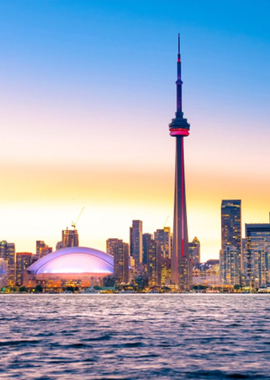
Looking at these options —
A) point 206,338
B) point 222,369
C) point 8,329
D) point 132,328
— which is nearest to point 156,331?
point 132,328

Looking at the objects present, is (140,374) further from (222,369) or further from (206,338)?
(206,338)

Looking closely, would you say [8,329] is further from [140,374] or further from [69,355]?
[140,374]

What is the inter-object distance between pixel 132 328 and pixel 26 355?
36.1 meters

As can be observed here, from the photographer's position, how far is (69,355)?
189ft

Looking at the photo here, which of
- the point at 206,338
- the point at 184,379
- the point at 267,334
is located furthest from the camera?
the point at 267,334

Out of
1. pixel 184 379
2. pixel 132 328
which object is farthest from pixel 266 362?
pixel 132 328

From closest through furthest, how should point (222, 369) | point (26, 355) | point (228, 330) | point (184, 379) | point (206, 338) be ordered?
point (184, 379)
point (222, 369)
point (26, 355)
point (206, 338)
point (228, 330)

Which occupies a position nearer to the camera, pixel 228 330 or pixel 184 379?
pixel 184 379

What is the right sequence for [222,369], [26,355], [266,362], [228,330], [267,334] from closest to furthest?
1. [222,369]
2. [266,362]
3. [26,355]
4. [267,334]
5. [228,330]

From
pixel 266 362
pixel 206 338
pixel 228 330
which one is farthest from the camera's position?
pixel 228 330

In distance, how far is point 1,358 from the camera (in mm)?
54719

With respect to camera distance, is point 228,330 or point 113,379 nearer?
point 113,379

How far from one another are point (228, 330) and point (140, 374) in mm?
42592

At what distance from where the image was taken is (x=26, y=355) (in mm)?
57250
